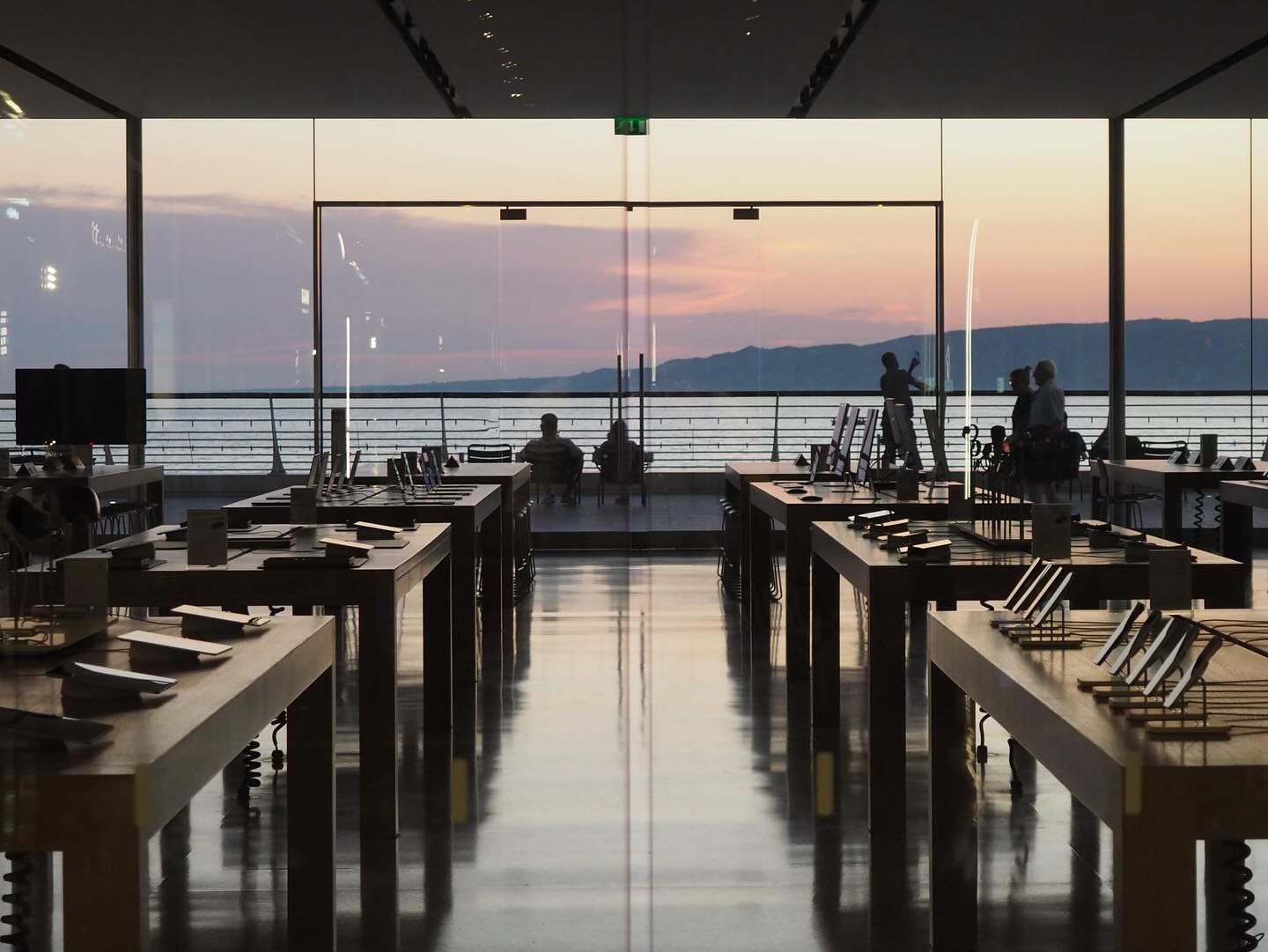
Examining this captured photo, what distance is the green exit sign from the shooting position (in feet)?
12.0

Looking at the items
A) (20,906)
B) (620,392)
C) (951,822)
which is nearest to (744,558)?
(620,392)

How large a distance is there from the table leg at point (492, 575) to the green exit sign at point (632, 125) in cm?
257

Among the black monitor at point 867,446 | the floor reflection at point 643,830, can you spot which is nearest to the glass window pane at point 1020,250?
the black monitor at point 867,446

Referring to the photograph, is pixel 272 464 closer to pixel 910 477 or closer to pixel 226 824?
pixel 226 824

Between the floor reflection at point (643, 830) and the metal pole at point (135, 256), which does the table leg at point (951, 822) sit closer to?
the floor reflection at point (643, 830)

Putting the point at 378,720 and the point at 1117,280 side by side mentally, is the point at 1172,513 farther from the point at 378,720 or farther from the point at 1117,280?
the point at 378,720

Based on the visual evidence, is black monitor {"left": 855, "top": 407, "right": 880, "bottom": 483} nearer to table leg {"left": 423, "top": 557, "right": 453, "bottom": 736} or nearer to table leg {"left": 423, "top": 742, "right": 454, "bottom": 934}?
table leg {"left": 423, "top": 557, "right": 453, "bottom": 736}

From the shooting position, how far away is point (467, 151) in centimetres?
Result: 421

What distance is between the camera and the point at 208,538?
3535 mm

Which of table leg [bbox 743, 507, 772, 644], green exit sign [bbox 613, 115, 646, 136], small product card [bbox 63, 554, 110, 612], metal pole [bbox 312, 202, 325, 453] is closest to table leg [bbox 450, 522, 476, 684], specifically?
metal pole [bbox 312, 202, 325, 453]

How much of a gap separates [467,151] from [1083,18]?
6.19 ft

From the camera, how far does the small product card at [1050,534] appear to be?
3.46 m

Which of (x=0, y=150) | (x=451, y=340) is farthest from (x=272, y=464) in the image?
(x=0, y=150)

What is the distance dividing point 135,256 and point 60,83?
803mm
